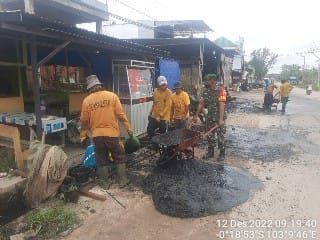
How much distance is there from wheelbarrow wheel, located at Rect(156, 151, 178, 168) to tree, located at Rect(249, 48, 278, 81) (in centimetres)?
5636

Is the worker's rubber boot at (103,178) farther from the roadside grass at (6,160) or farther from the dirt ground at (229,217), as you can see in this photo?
the roadside grass at (6,160)

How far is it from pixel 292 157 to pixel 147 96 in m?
4.33

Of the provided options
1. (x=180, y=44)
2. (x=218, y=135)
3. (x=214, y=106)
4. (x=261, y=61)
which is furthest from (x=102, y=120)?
(x=261, y=61)

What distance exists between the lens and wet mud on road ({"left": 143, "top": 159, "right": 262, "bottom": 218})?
4902 millimetres

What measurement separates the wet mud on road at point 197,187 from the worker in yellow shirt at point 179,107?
1.53 metres

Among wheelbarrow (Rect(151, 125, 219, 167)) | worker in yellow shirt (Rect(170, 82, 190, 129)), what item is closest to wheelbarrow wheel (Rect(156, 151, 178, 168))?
wheelbarrow (Rect(151, 125, 219, 167))

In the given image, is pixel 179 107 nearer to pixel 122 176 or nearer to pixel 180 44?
pixel 122 176

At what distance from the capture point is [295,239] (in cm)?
405

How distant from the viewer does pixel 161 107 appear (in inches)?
310

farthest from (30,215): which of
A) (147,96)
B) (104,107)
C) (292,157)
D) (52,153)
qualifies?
(292,157)

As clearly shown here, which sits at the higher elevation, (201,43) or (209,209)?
(201,43)

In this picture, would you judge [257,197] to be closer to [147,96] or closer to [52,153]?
[52,153]

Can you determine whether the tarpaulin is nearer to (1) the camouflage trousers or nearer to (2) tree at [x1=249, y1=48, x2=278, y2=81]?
(1) the camouflage trousers

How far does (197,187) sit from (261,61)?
198 ft
